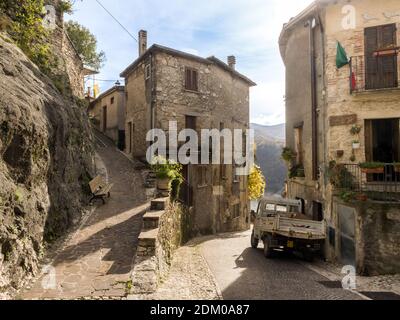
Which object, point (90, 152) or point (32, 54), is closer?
point (32, 54)

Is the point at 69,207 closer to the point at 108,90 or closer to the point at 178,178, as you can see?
the point at 178,178

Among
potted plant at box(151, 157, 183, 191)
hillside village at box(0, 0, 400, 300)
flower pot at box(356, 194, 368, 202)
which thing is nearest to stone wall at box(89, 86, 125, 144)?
hillside village at box(0, 0, 400, 300)

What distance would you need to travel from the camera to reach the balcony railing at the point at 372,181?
10.7 meters

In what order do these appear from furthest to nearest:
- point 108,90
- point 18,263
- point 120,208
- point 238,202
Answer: point 108,90 < point 238,202 < point 120,208 < point 18,263

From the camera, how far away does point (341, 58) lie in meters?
11.9

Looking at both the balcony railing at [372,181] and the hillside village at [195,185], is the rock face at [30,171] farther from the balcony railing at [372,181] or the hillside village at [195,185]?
the balcony railing at [372,181]

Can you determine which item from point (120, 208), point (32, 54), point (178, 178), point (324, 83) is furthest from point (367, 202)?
point (32, 54)

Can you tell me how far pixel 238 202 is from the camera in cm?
2508

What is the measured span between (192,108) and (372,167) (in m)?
11.7

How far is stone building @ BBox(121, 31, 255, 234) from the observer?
18484 millimetres

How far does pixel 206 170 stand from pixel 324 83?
9.71 metres

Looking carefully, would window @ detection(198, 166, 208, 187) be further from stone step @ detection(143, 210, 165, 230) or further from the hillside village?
stone step @ detection(143, 210, 165, 230)

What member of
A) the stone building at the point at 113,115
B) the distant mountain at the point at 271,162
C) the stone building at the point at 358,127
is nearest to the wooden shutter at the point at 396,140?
the stone building at the point at 358,127

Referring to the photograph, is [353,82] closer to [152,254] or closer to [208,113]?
[152,254]
